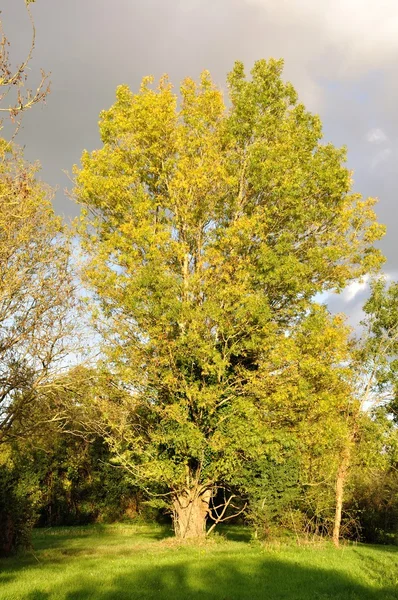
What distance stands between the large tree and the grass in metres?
2.76

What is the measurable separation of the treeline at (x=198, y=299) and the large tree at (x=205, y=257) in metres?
0.08

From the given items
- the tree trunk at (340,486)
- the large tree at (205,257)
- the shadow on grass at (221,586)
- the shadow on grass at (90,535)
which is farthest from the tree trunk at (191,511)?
the tree trunk at (340,486)

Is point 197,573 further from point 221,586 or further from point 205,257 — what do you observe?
point 205,257

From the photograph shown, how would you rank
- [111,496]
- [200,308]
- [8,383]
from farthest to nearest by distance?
1. [111,496]
2. [200,308]
3. [8,383]

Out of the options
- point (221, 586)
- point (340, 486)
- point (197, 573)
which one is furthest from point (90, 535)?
point (221, 586)

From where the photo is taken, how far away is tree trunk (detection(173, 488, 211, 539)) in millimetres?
19703

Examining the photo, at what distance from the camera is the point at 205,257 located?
Answer: 19.0 meters

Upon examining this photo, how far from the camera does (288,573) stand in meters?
14.2

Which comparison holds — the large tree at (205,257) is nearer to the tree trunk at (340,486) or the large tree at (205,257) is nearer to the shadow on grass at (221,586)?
the shadow on grass at (221,586)

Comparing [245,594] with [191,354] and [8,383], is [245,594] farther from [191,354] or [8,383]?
[8,383]

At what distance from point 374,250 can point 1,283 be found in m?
14.6

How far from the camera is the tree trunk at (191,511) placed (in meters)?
19.7

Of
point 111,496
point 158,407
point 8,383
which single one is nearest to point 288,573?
point 158,407

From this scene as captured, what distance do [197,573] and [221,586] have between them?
4.64 ft
